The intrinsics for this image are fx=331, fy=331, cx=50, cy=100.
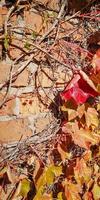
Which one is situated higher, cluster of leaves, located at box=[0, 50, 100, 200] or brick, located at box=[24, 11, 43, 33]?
brick, located at box=[24, 11, 43, 33]

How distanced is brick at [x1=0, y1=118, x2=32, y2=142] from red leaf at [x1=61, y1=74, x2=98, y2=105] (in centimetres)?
19

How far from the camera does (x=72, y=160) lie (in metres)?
1.42

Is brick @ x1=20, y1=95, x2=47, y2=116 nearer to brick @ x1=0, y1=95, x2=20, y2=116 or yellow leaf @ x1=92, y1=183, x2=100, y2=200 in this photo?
brick @ x1=0, y1=95, x2=20, y2=116

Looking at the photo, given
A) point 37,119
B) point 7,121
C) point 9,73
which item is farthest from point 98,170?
point 9,73

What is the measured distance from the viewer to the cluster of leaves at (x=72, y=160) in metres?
1.29

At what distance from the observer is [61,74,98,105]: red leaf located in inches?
49.9

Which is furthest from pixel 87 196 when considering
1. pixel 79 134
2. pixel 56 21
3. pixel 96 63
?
pixel 56 21

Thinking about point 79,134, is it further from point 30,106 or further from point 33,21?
point 33,21

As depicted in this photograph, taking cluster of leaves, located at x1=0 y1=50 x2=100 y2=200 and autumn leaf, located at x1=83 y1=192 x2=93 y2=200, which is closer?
cluster of leaves, located at x1=0 y1=50 x2=100 y2=200

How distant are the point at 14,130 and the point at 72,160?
1.01 ft

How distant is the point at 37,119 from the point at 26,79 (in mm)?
168

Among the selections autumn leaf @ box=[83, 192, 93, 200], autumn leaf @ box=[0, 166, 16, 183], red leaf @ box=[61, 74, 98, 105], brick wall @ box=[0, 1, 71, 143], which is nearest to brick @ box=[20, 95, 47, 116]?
brick wall @ box=[0, 1, 71, 143]

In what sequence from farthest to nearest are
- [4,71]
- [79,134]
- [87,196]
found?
[87,196] < [79,134] < [4,71]

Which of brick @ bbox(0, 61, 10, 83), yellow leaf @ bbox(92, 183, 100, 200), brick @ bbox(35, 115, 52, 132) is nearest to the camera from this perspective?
brick @ bbox(0, 61, 10, 83)
